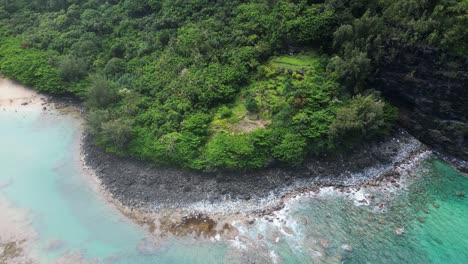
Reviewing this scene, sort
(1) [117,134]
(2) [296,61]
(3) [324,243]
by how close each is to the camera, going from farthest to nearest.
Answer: (2) [296,61]
(1) [117,134]
(3) [324,243]

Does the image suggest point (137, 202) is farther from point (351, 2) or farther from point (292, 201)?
point (351, 2)

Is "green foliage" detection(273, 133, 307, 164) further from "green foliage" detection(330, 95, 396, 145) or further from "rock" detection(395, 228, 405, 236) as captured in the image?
"rock" detection(395, 228, 405, 236)

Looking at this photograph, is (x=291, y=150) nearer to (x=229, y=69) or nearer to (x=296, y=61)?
(x=229, y=69)

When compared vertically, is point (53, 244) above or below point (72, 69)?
below

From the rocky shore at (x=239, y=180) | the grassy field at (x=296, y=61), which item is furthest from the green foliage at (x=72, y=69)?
the grassy field at (x=296, y=61)

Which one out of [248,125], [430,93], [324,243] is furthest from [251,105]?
[430,93]

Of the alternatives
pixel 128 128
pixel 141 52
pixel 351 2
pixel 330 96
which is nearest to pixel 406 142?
pixel 330 96

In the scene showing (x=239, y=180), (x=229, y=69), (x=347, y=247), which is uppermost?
(x=229, y=69)
